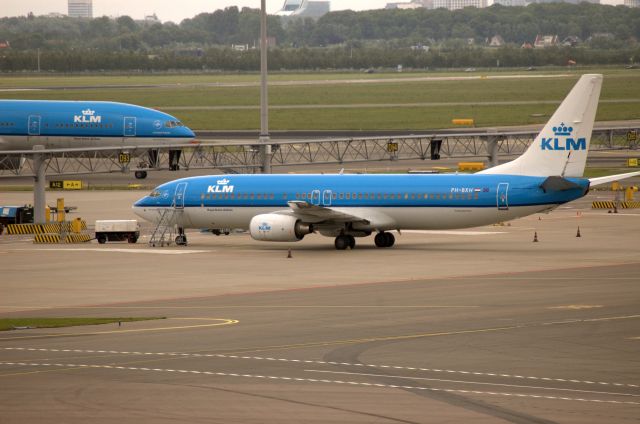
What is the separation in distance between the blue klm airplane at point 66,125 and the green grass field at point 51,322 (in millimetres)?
62334

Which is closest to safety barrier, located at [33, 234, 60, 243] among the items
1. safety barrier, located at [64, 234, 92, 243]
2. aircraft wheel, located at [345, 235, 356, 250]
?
safety barrier, located at [64, 234, 92, 243]

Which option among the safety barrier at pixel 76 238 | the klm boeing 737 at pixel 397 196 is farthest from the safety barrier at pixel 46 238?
the klm boeing 737 at pixel 397 196

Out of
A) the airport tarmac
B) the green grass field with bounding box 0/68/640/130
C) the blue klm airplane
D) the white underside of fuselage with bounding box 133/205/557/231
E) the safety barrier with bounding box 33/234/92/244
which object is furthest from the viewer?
the green grass field with bounding box 0/68/640/130

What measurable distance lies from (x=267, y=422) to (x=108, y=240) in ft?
142

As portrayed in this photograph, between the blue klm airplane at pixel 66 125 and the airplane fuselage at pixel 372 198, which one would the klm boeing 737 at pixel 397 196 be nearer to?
the airplane fuselage at pixel 372 198

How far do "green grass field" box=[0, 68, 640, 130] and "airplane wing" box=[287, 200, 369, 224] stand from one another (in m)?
82.5

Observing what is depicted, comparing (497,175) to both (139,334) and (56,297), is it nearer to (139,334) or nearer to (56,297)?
(56,297)

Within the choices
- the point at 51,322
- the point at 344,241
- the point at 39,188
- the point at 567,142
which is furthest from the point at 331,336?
the point at 39,188

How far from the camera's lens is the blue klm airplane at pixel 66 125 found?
98188mm

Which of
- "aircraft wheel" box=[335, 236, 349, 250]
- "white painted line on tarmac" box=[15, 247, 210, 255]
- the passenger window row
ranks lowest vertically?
"white painted line on tarmac" box=[15, 247, 210, 255]

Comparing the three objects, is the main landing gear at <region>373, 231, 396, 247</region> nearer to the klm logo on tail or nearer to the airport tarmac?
the airport tarmac

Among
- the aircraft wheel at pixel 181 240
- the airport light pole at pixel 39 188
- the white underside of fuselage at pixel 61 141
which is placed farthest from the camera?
the white underside of fuselage at pixel 61 141

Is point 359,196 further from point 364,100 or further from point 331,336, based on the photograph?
point 364,100

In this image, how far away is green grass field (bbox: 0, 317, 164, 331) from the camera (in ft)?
116
